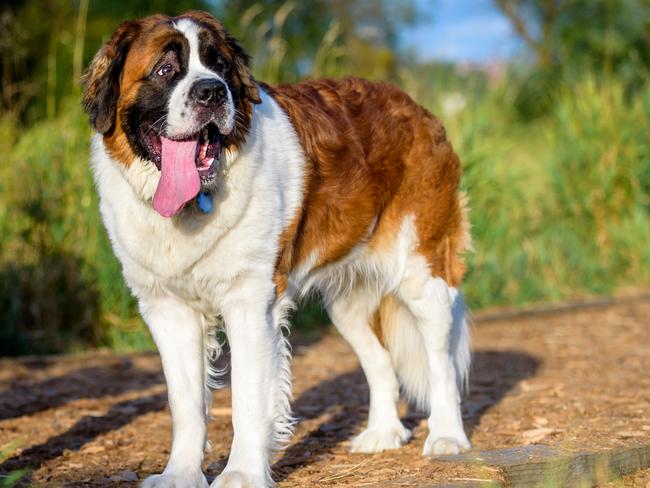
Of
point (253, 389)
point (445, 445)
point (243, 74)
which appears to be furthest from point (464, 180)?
point (253, 389)

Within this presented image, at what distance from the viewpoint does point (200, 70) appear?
3844 mm

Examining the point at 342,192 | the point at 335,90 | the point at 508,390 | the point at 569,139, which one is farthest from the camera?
the point at 569,139

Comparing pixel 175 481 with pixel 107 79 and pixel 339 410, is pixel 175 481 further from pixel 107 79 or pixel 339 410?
pixel 339 410

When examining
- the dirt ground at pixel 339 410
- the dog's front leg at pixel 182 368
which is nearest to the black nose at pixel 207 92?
the dog's front leg at pixel 182 368

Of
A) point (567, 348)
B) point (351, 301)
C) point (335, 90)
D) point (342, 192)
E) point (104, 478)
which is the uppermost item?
point (335, 90)

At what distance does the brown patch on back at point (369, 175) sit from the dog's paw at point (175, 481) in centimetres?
90

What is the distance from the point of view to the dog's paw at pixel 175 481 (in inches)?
151

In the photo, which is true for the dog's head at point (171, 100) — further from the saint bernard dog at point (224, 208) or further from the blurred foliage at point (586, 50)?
the blurred foliage at point (586, 50)

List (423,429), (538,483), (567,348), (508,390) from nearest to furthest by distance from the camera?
(538,483) < (423,429) < (508,390) < (567,348)

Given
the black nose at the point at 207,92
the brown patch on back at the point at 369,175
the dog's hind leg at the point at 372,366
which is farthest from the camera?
the dog's hind leg at the point at 372,366

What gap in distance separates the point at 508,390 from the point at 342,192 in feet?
6.87

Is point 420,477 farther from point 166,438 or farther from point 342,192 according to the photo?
point 166,438

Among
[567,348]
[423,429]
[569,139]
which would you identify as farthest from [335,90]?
[569,139]

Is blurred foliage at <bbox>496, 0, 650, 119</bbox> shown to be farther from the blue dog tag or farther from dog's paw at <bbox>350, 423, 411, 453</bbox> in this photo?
the blue dog tag
